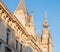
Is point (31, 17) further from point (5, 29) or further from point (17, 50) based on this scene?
point (5, 29)

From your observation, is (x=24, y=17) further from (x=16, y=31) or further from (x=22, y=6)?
(x=16, y=31)

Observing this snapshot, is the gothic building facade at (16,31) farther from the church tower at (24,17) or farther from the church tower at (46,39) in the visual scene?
the church tower at (46,39)

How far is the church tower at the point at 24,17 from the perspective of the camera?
55.1m

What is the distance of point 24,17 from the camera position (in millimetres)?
55812

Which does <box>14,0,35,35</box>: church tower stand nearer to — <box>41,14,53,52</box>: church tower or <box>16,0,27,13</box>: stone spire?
<box>16,0,27,13</box>: stone spire

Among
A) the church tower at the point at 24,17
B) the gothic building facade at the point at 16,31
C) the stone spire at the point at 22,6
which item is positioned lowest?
the gothic building facade at the point at 16,31

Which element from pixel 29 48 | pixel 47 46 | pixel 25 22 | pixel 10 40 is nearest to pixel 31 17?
pixel 25 22

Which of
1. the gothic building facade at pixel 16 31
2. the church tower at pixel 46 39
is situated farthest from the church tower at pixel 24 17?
the church tower at pixel 46 39

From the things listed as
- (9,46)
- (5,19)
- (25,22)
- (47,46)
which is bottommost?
(9,46)

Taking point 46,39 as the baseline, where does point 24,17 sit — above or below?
below

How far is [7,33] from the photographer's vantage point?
134ft

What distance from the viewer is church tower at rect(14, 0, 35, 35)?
181 ft

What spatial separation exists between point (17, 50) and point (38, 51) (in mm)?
17040

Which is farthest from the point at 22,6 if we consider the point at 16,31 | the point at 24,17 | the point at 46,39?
the point at 46,39
